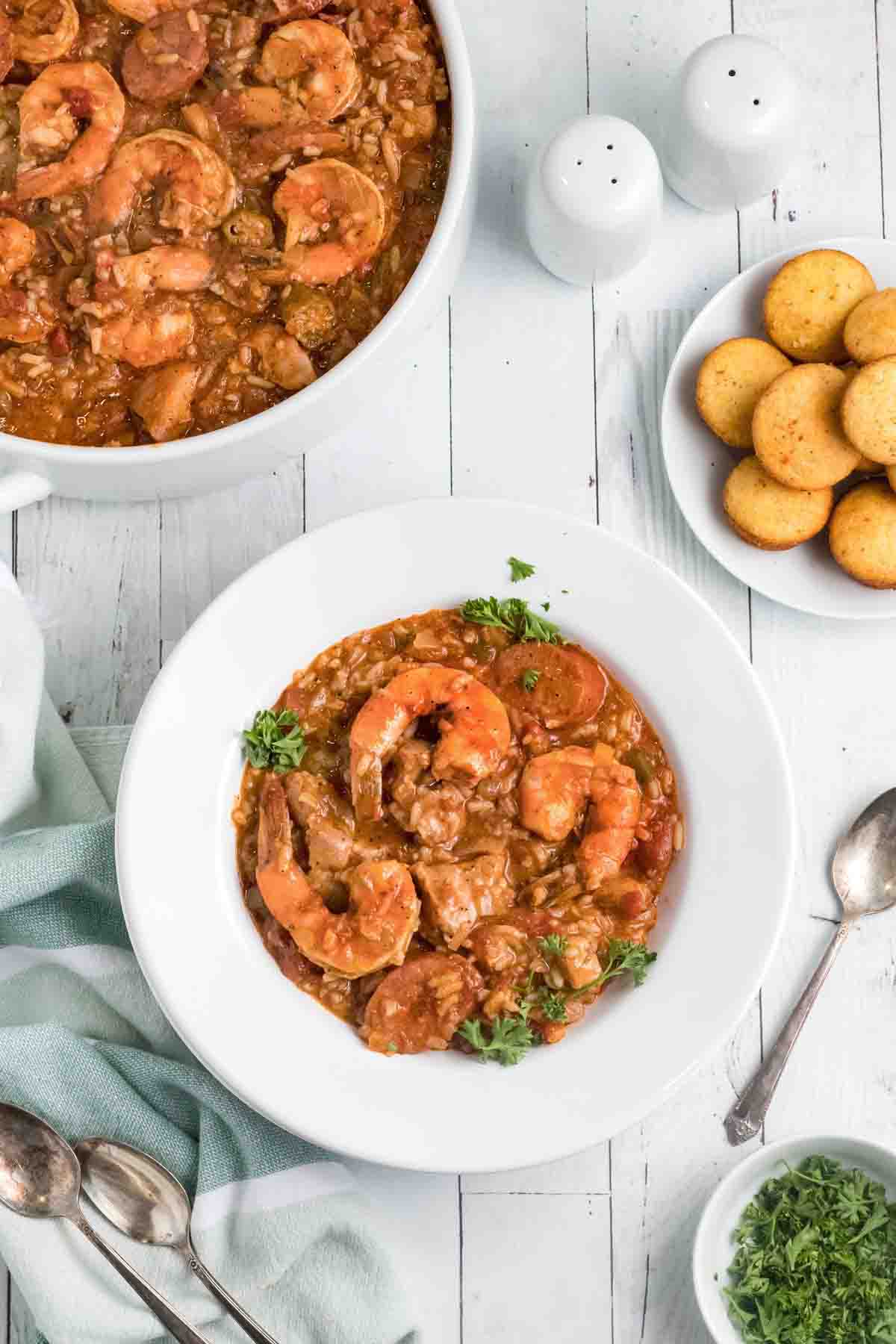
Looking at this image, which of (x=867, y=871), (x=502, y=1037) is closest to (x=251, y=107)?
(x=502, y=1037)

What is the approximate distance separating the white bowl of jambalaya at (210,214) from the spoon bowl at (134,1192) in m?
1.37

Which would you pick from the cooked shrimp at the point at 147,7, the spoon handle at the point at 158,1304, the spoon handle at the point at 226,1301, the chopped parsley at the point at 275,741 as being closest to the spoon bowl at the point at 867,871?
the chopped parsley at the point at 275,741

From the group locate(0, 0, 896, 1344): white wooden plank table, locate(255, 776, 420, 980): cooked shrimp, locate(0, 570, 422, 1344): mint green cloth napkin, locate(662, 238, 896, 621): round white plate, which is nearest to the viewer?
locate(255, 776, 420, 980): cooked shrimp

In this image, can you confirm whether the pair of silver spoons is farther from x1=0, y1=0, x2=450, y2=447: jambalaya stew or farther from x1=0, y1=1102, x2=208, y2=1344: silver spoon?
x1=0, y1=0, x2=450, y2=447: jambalaya stew

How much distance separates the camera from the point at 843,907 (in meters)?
3.13

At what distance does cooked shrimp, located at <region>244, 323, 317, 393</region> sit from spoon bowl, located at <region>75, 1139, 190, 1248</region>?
160 cm

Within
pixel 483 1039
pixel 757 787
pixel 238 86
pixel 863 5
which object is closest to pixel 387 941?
pixel 483 1039

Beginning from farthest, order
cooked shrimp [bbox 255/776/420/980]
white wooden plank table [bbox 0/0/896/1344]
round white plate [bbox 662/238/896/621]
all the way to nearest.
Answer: white wooden plank table [bbox 0/0/896/1344] < round white plate [bbox 662/238/896/621] < cooked shrimp [bbox 255/776/420/980]

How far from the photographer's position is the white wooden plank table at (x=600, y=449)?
10.4ft

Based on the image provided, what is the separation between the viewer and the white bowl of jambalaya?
2719 mm

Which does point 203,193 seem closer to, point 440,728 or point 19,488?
point 19,488

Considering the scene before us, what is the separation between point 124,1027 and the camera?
3.04 metres

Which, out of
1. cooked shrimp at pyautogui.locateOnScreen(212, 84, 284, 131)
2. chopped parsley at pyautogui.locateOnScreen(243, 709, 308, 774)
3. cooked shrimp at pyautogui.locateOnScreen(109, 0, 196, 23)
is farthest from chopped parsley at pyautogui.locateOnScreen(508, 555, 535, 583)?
cooked shrimp at pyautogui.locateOnScreen(109, 0, 196, 23)

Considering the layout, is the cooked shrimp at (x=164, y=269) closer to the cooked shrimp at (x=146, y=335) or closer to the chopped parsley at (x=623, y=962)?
the cooked shrimp at (x=146, y=335)
